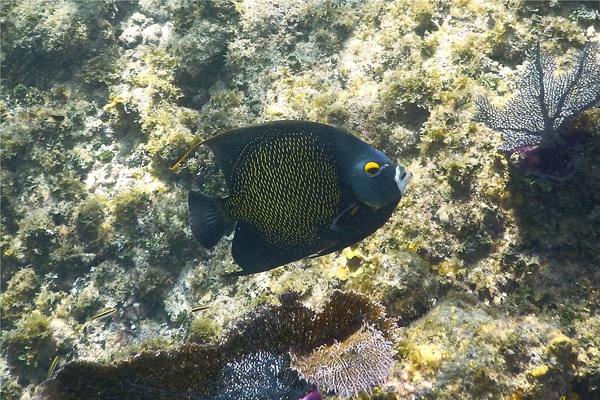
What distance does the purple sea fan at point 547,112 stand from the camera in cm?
250

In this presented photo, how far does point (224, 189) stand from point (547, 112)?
2.75m

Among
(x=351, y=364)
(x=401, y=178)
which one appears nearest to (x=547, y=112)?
(x=401, y=178)

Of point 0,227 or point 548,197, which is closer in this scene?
point 548,197

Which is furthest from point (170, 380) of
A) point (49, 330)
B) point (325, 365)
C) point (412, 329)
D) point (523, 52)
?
point (523, 52)

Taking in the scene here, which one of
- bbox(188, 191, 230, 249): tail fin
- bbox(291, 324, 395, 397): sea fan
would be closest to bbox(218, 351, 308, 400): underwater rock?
bbox(291, 324, 395, 397): sea fan

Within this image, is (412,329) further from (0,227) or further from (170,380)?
(0,227)

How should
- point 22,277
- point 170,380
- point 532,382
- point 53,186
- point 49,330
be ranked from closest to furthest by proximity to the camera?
point 532,382 < point 170,380 < point 49,330 < point 22,277 < point 53,186

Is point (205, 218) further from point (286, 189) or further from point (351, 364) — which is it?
point (351, 364)

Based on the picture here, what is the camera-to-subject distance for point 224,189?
3773mm

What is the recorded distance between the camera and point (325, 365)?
6.64 ft

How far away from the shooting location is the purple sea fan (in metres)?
2.50

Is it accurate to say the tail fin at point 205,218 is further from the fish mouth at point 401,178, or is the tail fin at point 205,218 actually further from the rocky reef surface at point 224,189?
the fish mouth at point 401,178

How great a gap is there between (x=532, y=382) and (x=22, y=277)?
15.9 ft

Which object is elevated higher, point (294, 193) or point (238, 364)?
point (294, 193)
